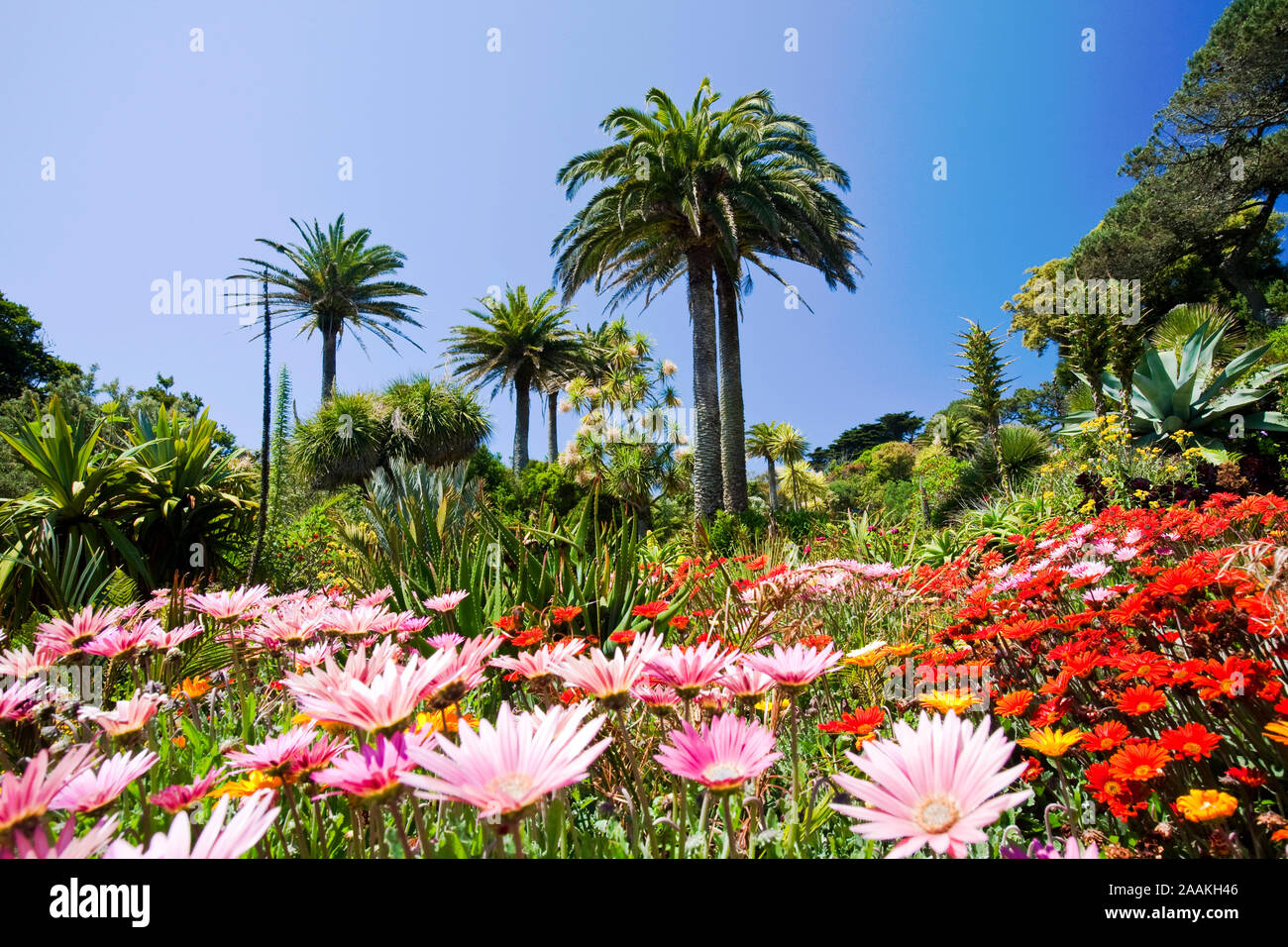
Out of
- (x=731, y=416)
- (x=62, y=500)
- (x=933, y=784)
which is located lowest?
(x=933, y=784)

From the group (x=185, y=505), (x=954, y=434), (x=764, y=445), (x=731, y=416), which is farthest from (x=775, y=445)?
(x=185, y=505)

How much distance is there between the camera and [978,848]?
1.02 metres

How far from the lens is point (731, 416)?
1160cm

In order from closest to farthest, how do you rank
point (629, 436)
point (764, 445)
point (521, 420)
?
point (629, 436) < point (521, 420) < point (764, 445)

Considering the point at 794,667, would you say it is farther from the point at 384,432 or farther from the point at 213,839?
the point at 384,432

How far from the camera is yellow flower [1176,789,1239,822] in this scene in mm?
721

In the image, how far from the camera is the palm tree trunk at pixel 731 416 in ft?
37.4

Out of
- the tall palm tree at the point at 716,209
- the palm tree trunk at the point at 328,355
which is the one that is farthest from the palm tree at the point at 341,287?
the tall palm tree at the point at 716,209

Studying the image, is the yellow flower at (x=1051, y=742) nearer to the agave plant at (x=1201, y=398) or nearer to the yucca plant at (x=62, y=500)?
the yucca plant at (x=62, y=500)

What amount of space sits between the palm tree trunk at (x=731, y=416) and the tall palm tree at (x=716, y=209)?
0.07ft

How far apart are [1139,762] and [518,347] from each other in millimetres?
25070

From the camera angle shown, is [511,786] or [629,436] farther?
[629,436]

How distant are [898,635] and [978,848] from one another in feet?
5.19

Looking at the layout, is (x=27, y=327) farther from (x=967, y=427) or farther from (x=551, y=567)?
(x=967, y=427)
